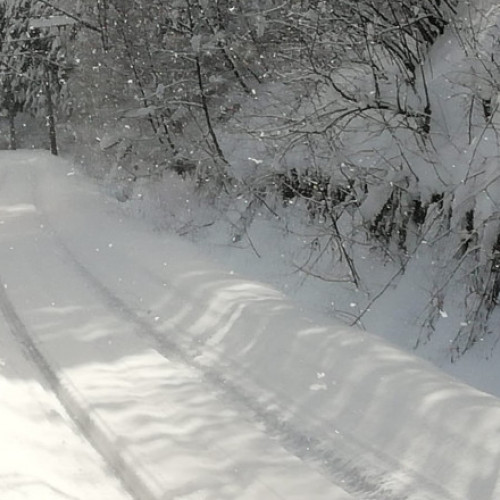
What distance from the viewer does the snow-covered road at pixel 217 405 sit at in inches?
210

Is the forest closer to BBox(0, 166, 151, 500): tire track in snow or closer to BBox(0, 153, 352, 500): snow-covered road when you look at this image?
BBox(0, 153, 352, 500): snow-covered road

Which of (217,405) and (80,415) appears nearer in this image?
(80,415)

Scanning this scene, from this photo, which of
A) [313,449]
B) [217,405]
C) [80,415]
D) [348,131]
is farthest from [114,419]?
[348,131]

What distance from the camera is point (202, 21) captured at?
1573cm

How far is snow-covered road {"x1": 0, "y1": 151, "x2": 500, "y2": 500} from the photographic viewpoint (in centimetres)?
534

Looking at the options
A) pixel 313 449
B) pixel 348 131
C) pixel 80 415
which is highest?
pixel 348 131

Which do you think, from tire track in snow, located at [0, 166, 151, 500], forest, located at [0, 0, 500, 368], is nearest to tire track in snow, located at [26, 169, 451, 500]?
tire track in snow, located at [0, 166, 151, 500]

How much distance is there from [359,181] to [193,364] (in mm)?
4382

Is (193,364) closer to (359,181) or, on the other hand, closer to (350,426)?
(350,426)

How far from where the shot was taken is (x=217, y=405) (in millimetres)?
6852

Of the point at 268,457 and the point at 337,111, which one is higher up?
the point at 337,111

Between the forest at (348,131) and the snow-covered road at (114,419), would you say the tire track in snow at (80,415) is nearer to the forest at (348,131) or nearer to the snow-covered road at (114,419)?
the snow-covered road at (114,419)

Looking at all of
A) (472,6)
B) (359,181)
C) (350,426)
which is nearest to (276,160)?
(359,181)

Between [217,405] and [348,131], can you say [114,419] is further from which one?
[348,131]
